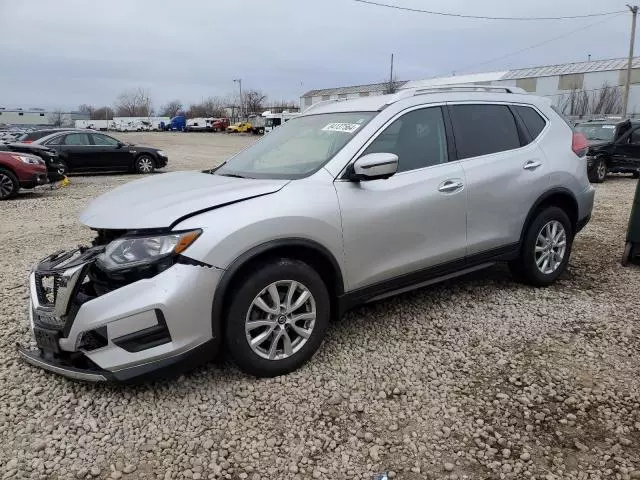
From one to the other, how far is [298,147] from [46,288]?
6.66ft

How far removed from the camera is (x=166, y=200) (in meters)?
3.18

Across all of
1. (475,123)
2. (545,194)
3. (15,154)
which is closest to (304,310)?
(475,123)

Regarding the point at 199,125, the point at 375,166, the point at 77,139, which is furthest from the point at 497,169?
the point at 199,125

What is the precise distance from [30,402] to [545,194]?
429 centimetres

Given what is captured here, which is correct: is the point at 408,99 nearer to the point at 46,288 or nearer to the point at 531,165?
the point at 531,165

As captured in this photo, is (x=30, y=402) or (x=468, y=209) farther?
(x=468, y=209)

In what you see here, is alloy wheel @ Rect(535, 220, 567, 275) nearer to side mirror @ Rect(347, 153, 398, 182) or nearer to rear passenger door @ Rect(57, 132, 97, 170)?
side mirror @ Rect(347, 153, 398, 182)

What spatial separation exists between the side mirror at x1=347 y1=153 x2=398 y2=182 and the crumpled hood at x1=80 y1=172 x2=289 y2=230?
0.49 metres

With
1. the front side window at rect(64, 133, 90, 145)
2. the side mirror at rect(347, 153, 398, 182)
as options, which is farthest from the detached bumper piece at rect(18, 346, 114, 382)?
the front side window at rect(64, 133, 90, 145)

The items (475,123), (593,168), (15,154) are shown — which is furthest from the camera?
(593,168)

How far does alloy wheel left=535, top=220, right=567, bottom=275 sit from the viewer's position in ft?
15.4

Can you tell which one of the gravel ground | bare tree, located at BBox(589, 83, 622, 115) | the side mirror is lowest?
the gravel ground

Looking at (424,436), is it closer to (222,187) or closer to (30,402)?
(222,187)

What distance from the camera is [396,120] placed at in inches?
150
